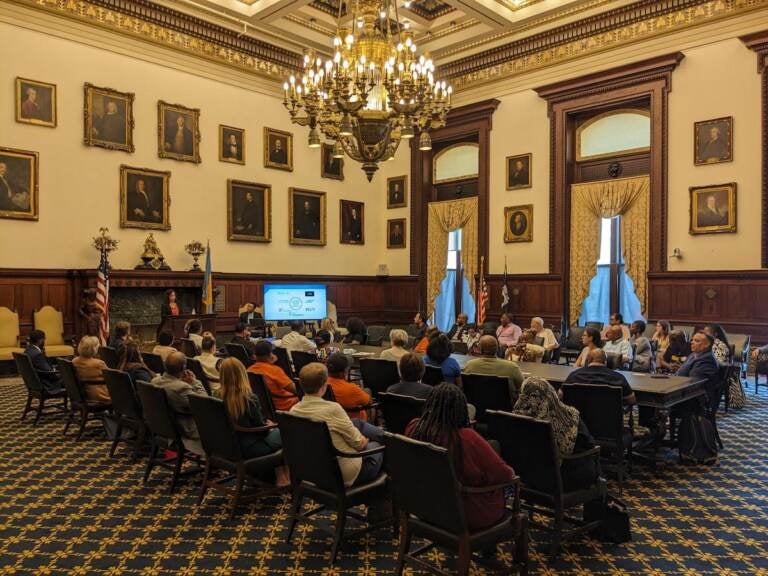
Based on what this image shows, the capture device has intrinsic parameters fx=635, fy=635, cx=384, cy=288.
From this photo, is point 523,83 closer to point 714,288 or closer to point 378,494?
point 714,288

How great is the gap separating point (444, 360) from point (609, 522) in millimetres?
2434

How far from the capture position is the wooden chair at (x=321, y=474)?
3.86 m

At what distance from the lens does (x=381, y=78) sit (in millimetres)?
8750

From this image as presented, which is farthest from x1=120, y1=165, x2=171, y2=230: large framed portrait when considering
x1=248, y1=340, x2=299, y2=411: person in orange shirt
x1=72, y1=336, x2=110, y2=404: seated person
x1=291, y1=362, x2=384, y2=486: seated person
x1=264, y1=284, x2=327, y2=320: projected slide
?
x1=291, y1=362, x2=384, y2=486: seated person

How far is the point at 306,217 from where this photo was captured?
53.2 feet

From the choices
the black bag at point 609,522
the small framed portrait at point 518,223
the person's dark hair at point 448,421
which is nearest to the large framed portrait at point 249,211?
the small framed portrait at point 518,223

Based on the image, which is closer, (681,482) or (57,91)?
(681,482)

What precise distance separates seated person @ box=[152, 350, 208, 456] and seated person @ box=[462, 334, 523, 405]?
2.52m

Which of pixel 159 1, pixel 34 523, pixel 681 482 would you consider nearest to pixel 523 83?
pixel 159 1

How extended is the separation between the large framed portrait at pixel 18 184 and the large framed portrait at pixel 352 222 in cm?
745

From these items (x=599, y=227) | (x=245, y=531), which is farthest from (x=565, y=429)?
(x=599, y=227)

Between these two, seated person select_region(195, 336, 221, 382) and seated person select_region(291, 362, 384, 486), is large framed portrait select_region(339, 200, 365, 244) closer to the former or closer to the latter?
seated person select_region(195, 336, 221, 382)

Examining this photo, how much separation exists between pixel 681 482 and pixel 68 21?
13.0m

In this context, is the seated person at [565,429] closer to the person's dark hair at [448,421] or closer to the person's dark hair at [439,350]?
the person's dark hair at [448,421]
